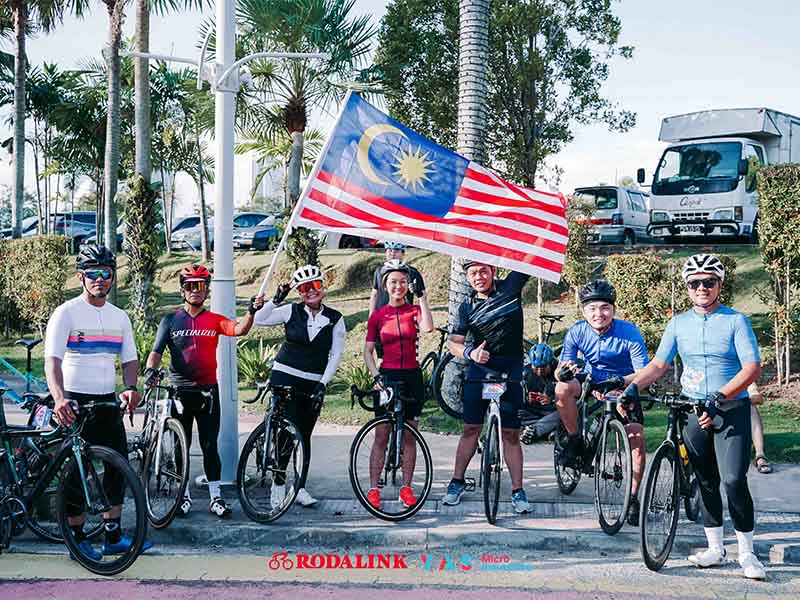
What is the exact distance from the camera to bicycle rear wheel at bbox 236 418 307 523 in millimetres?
6523

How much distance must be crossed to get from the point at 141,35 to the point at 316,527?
40.0 ft

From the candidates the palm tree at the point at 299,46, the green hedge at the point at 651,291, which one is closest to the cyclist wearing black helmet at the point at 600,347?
the green hedge at the point at 651,291

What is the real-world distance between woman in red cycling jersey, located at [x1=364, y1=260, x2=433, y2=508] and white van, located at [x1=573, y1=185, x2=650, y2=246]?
644 inches

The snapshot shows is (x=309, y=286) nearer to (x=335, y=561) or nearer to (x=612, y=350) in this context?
(x=335, y=561)

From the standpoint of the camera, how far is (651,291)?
37.1 feet

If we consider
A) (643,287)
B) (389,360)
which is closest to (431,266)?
(643,287)

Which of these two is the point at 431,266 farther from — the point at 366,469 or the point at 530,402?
the point at 366,469

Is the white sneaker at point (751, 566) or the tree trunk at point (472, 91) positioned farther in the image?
the tree trunk at point (472, 91)

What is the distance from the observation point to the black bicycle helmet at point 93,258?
19.4 ft

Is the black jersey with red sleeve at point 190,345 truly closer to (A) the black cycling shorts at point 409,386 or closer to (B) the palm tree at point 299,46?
(A) the black cycling shorts at point 409,386

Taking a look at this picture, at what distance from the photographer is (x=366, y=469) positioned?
6688 mm

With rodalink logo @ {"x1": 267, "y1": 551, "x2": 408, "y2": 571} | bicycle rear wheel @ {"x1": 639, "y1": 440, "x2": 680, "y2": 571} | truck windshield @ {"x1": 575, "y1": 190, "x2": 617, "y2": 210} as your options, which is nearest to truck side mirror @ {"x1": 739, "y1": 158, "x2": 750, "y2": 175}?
truck windshield @ {"x1": 575, "y1": 190, "x2": 617, "y2": 210}

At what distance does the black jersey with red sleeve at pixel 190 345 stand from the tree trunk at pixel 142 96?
9.54 m

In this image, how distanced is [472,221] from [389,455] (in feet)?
6.66
